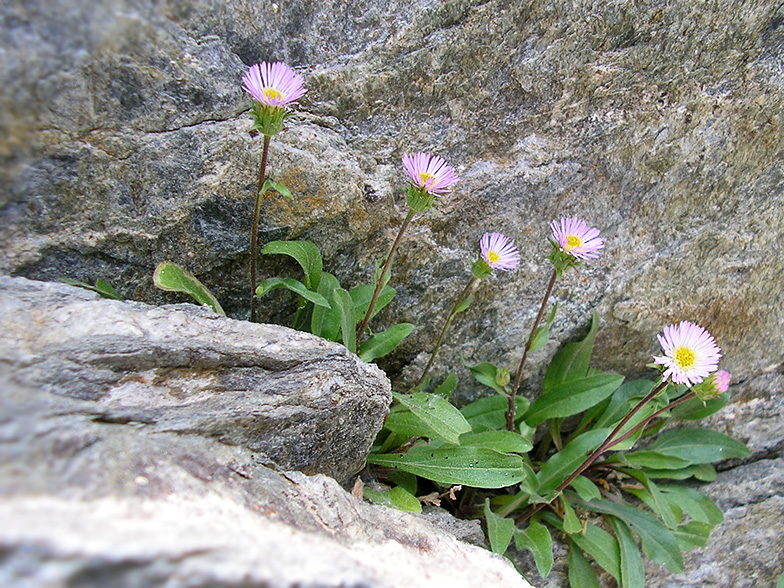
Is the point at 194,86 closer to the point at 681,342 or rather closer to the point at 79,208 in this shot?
the point at 79,208

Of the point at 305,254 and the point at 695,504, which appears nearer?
the point at 305,254

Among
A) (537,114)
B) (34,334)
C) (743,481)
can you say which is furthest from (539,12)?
(743,481)

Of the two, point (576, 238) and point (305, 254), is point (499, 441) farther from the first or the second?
point (305, 254)

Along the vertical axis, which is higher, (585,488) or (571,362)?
(571,362)

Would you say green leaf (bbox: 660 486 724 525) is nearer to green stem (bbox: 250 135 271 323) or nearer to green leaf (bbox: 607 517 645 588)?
Result: green leaf (bbox: 607 517 645 588)

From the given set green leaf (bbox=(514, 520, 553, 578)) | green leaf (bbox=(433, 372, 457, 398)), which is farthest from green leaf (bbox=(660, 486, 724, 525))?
green leaf (bbox=(433, 372, 457, 398))

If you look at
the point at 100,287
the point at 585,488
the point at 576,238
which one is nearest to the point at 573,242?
the point at 576,238

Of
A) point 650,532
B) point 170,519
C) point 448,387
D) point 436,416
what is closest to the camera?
point 170,519
